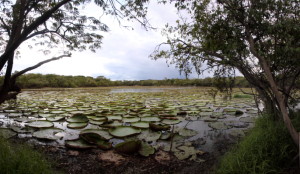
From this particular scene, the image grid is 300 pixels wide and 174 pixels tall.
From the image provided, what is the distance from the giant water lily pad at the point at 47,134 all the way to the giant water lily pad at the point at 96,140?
98cm

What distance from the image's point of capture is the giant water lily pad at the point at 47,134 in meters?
3.89

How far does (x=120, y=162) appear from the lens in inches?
117

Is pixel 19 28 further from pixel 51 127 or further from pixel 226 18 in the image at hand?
pixel 226 18

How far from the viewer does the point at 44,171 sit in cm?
220

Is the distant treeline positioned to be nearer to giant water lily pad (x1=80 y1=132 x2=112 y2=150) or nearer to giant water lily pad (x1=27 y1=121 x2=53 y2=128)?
giant water lily pad (x1=27 y1=121 x2=53 y2=128)

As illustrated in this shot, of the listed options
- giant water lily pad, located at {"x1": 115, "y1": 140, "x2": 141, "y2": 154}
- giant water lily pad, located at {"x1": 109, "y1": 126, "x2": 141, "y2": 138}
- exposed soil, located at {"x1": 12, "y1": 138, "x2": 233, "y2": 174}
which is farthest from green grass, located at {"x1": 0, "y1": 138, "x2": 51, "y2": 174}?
giant water lily pad, located at {"x1": 109, "y1": 126, "x2": 141, "y2": 138}

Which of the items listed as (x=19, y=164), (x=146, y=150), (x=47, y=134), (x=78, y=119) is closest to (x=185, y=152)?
(x=146, y=150)

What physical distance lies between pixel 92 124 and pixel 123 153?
2320mm

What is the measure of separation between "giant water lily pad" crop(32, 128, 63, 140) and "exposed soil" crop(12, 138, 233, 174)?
1.59 feet

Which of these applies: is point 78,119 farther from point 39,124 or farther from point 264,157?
point 264,157

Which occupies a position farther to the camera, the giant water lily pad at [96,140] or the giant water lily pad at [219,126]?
the giant water lily pad at [219,126]

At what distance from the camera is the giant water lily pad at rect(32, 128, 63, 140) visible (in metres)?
3.89

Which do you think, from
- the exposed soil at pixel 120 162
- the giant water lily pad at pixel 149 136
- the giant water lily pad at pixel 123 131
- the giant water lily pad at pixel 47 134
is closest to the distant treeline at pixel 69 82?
the giant water lily pad at pixel 149 136

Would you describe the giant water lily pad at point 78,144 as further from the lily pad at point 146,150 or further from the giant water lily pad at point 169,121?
the giant water lily pad at point 169,121
